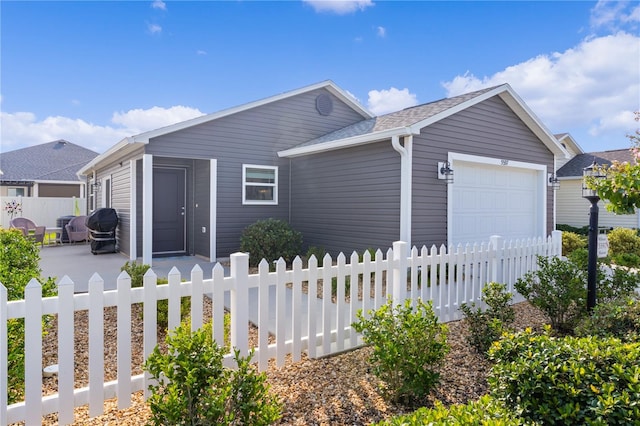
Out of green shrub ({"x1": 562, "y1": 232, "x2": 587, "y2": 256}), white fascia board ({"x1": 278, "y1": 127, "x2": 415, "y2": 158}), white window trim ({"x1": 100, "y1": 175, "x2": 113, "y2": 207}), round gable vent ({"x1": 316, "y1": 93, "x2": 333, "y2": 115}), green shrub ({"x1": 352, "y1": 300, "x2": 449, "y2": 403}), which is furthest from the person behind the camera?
white window trim ({"x1": 100, "y1": 175, "x2": 113, "y2": 207})

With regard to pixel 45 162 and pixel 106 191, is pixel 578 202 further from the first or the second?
pixel 45 162

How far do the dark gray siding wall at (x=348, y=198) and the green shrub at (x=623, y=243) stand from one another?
7.73 meters

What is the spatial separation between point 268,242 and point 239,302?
6.17 meters

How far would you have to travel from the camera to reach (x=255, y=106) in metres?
11.1

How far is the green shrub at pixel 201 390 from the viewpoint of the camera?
7.01 feet

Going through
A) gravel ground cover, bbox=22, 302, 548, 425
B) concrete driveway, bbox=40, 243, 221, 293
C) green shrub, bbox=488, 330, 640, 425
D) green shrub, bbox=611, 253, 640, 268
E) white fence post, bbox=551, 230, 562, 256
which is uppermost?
white fence post, bbox=551, 230, 562, 256

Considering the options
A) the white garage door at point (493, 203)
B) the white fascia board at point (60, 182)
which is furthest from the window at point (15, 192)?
the white garage door at point (493, 203)

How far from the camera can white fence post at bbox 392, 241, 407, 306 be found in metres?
4.53

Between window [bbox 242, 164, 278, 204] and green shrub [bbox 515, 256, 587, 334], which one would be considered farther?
window [bbox 242, 164, 278, 204]

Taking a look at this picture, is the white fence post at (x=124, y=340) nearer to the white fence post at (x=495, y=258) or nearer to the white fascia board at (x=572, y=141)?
the white fence post at (x=495, y=258)

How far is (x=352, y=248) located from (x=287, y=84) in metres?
7.28

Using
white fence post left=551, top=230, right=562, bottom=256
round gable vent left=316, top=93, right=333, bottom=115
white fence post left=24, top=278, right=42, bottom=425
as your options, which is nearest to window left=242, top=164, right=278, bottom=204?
round gable vent left=316, top=93, right=333, bottom=115

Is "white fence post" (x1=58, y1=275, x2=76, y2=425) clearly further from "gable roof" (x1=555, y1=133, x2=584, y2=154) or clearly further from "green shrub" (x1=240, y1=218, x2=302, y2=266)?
"gable roof" (x1=555, y1=133, x2=584, y2=154)

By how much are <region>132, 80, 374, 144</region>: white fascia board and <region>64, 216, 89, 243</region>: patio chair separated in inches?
319
